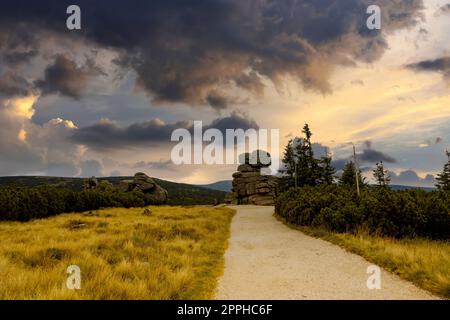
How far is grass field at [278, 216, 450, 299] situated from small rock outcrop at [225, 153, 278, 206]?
167 ft

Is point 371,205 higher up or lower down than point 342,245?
higher up

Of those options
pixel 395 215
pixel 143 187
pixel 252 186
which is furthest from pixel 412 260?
pixel 143 187

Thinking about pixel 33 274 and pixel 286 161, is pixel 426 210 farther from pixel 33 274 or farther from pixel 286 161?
pixel 286 161

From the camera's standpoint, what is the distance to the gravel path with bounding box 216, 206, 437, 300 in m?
7.54

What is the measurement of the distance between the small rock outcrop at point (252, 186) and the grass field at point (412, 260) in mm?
51002

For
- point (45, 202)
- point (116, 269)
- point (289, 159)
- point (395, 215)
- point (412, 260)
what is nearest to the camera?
point (116, 269)

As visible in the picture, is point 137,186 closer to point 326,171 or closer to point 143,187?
point 143,187

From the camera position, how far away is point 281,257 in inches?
489

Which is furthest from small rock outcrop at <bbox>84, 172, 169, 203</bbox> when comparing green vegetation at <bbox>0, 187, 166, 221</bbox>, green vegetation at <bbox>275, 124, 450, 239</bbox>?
green vegetation at <bbox>275, 124, 450, 239</bbox>

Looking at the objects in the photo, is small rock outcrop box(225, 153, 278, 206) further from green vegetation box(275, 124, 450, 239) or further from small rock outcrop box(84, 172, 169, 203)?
green vegetation box(275, 124, 450, 239)

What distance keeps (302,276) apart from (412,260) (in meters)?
3.17

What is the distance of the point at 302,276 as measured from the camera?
9.32 meters

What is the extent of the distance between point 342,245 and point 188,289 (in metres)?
8.20
